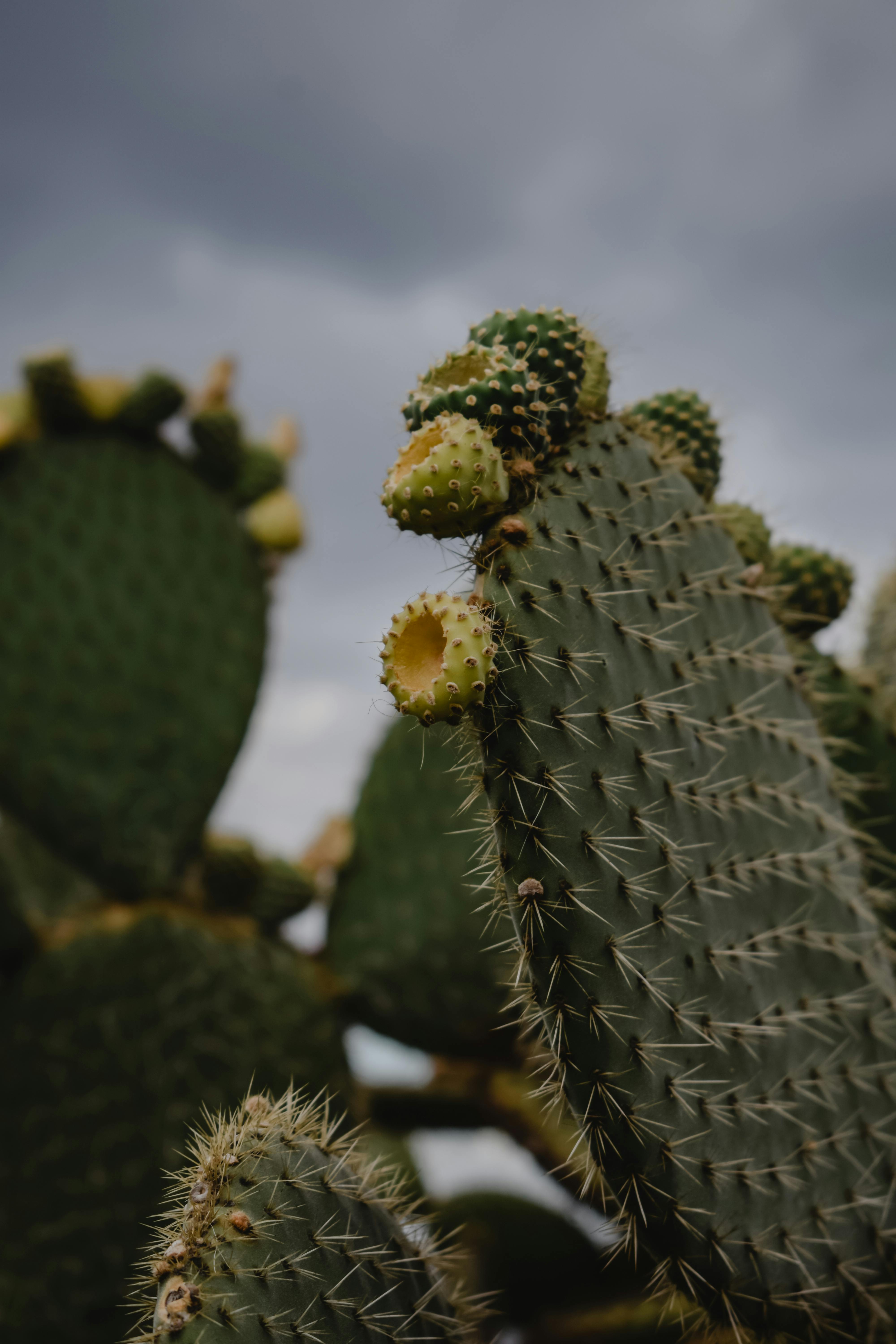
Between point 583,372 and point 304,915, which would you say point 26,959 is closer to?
point 304,915

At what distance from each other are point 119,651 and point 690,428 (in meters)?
1.34

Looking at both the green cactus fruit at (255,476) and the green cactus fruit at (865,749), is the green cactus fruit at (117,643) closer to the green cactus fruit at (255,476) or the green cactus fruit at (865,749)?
the green cactus fruit at (255,476)

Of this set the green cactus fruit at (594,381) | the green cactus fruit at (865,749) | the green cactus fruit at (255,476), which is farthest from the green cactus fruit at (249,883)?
the green cactus fruit at (594,381)

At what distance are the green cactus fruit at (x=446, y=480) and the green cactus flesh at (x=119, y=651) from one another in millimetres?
1457

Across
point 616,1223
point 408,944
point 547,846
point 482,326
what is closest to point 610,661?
point 547,846

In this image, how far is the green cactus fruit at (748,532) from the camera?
1.32m

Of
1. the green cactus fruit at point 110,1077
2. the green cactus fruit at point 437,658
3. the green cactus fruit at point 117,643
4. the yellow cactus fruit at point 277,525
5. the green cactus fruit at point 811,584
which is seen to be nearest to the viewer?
the green cactus fruit at point 437,658

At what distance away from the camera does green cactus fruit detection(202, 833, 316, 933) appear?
225cm

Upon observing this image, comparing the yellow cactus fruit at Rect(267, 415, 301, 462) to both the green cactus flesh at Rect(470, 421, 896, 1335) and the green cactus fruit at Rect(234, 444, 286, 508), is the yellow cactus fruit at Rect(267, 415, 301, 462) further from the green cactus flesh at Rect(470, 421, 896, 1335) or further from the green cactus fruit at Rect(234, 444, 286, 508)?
the green cactus flesh at Rect(470, 421, 896, 1335)

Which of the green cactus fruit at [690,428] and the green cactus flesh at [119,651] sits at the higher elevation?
the green cactus fruit at [690,428]

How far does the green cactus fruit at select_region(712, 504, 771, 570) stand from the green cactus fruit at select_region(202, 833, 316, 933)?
132 cm

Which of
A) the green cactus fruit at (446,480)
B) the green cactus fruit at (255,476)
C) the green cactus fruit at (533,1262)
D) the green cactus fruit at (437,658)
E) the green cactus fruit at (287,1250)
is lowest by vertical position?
the green cactus fruit at (533,1262)

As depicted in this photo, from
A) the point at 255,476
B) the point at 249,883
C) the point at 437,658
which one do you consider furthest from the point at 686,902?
the point at 255,476

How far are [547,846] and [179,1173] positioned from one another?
0.47m
